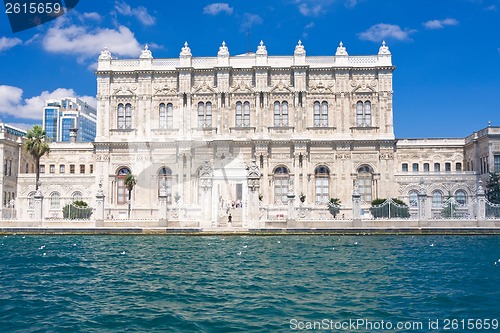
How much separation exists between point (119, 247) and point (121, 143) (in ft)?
62.3

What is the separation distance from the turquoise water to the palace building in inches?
675

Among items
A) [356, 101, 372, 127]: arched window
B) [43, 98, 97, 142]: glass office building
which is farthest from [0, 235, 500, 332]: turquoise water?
[43, 98, 97, 142]: glass office building

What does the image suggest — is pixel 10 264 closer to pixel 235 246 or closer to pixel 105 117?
pixel 235 246

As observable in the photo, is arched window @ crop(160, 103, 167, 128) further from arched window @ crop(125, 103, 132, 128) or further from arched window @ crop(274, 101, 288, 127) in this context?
arched window @ crop(274, 101, 288, 127)

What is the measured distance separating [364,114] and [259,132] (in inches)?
316

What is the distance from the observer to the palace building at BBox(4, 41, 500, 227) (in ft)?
128

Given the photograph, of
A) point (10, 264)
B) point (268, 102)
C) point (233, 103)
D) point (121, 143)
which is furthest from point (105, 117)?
point (10, 264)

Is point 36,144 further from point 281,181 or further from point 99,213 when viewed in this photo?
point 281,181

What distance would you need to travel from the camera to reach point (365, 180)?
3919cm

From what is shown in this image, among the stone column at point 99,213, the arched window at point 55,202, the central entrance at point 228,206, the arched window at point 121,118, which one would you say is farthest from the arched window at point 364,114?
the arched window at point 55,202

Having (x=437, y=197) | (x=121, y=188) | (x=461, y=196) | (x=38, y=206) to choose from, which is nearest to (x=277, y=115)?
(x=121, y=188)

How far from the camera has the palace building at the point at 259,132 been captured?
39.1 m

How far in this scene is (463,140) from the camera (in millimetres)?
43625

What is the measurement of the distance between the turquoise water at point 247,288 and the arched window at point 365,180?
16829 millimetres
